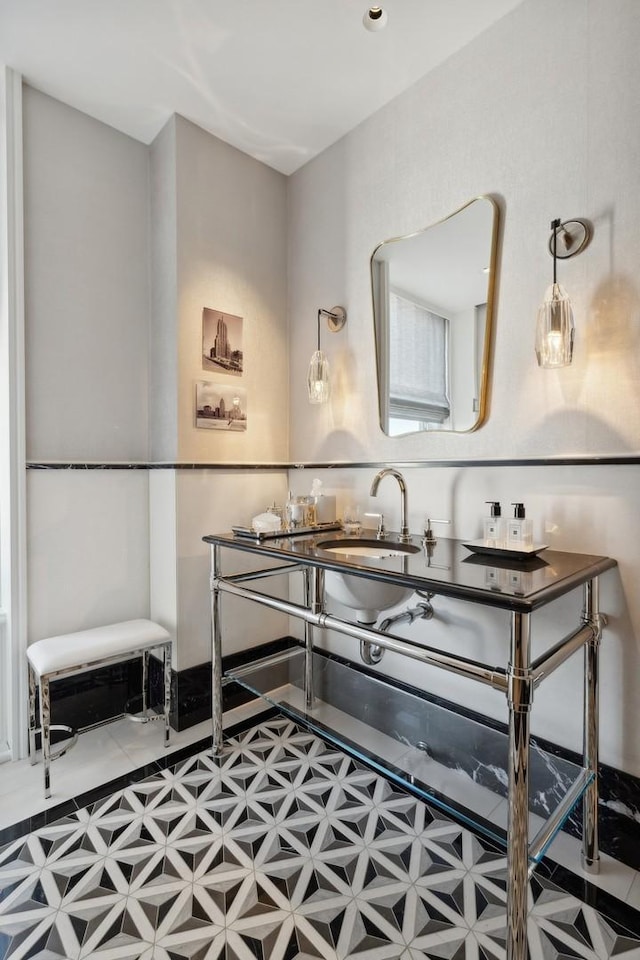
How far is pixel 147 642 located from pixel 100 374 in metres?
1.17

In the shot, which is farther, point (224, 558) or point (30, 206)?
point (224, 558)

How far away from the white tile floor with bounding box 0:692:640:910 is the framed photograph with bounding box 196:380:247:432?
47.5 inches

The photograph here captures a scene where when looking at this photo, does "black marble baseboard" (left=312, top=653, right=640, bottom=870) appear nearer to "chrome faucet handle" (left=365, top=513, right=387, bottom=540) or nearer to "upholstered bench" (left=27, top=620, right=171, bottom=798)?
"chrome faucet handle" (left=365, top=513, right=387, bottom=540)

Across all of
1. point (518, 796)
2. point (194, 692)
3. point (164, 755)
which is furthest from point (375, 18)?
point (164, 755)

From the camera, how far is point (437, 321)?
182 centimetres

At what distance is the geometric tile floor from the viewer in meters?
1.15

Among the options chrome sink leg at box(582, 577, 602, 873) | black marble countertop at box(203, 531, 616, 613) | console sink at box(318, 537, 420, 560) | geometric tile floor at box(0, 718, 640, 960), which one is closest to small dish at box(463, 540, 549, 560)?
black marble countertop at box(203, 531, 616, 613)

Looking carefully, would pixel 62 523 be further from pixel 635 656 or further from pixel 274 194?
pixel 635 656

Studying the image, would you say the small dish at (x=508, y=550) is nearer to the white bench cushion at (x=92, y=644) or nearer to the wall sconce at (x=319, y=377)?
the wall sconce at (x=319, y=377)

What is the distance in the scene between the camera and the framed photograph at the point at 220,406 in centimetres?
215

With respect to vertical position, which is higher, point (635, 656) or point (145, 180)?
point (145, 180)

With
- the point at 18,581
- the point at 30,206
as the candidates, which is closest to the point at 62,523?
the point at 18,581

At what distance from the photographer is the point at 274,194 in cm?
246

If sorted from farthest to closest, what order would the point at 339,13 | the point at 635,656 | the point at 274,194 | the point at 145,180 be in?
the point at 274,194 < the point at 145,180 < the point at 339,13 < the point at 635,656
